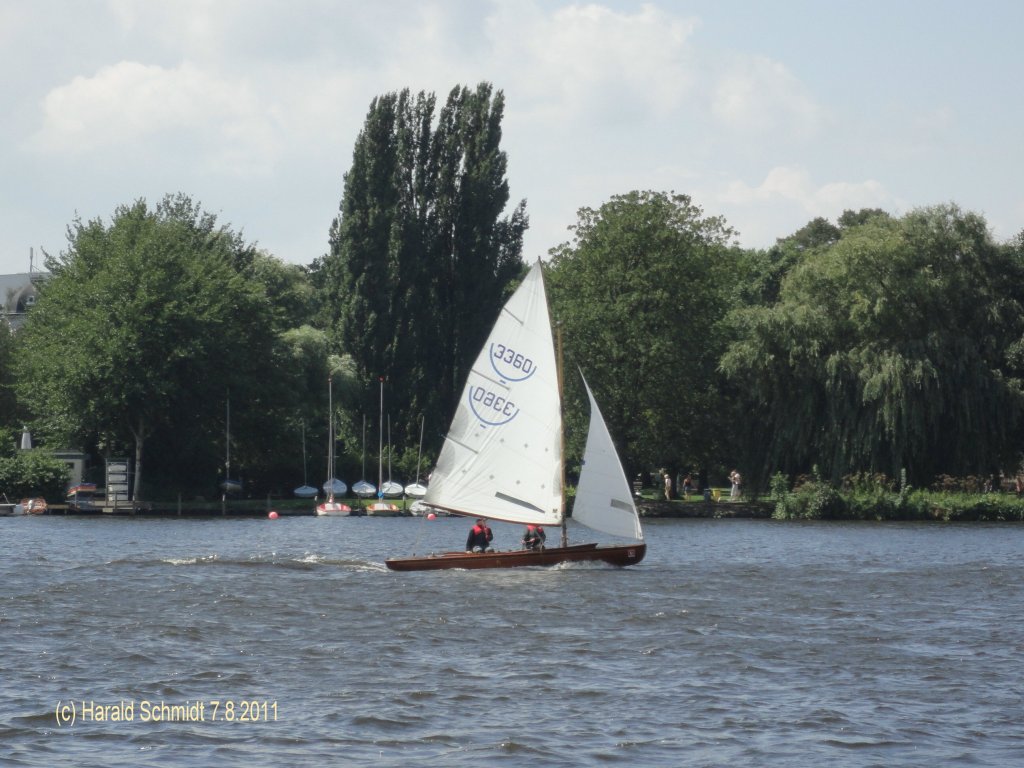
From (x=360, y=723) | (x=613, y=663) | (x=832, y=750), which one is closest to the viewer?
(x=832, y=750)

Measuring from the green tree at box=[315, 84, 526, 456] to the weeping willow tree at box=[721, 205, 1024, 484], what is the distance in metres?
20.5

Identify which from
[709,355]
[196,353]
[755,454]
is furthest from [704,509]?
[196,353]

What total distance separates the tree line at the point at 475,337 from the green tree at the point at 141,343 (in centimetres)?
14

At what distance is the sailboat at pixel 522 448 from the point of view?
3562 cm

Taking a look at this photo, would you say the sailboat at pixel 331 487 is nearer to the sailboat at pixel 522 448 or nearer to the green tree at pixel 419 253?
the green tree at pixel 419 253

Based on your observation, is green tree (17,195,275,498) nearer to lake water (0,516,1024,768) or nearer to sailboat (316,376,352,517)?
sailboat (316,376,352,517)

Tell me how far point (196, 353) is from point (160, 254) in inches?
231

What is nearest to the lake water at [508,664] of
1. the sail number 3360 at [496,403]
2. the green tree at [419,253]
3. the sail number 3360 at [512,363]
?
the sail number 3360 at [496,403]

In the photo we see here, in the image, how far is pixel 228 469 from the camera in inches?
3127

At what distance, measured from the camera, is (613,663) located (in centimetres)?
2192

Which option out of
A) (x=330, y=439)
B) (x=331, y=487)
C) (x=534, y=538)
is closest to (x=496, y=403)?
(x=534, y=538)

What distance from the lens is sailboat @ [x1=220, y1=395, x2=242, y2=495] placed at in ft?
258

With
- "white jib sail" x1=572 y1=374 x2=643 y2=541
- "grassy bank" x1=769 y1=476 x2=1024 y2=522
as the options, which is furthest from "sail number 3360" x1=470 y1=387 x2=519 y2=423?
"grassy bank" x1=769 y1=476 x2=1024 y2=522

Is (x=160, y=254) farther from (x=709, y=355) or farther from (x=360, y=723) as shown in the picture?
(x=360, y=723)
